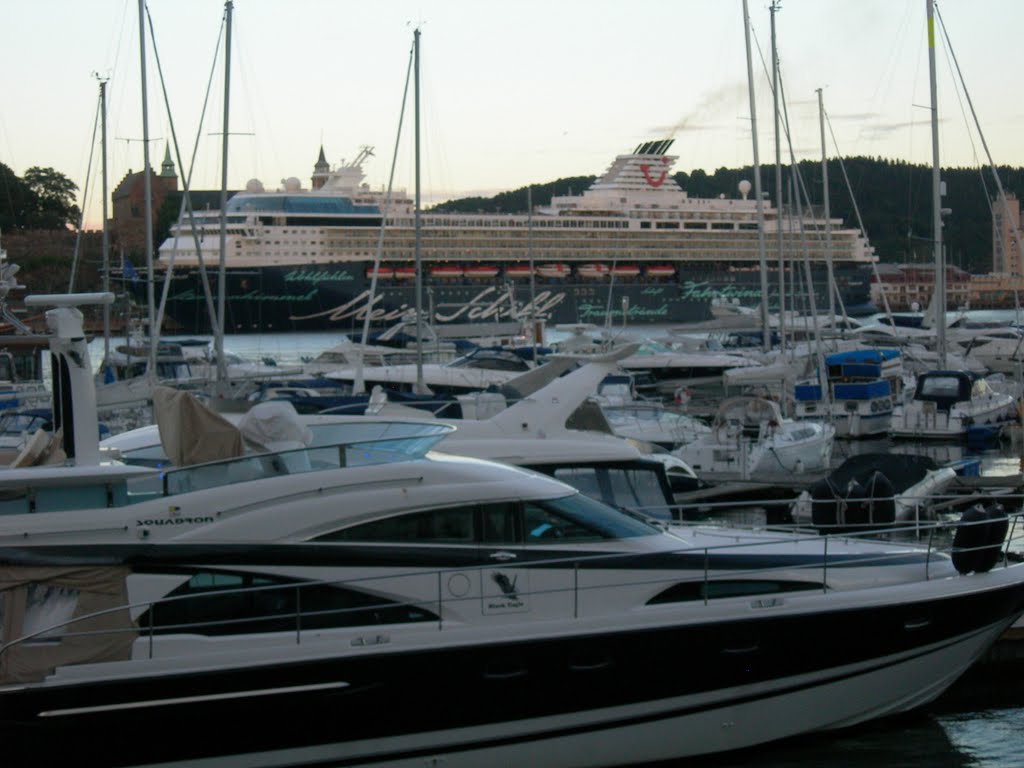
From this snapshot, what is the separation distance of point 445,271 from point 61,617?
231 feet

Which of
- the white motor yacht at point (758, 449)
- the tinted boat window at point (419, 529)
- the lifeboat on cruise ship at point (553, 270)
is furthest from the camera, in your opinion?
the lifeboat on cruise ship at point (553, 270)

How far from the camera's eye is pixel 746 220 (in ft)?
288

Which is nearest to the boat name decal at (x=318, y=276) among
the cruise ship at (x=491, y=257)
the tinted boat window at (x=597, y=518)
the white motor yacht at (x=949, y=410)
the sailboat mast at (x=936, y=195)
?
the cruise ship at (x=491, y=257)

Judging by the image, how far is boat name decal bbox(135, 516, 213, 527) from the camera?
21.6ft

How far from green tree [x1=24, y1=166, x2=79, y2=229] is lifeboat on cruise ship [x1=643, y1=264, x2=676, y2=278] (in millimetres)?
38208

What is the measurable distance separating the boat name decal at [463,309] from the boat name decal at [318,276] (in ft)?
4.38

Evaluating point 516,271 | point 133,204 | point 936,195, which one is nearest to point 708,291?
point 516,271

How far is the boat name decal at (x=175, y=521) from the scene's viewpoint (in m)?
6.57

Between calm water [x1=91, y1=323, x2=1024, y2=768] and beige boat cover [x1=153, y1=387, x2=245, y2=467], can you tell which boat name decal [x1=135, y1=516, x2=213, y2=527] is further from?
calm water [x1=91, y1=323, x2=1024, y2=768]

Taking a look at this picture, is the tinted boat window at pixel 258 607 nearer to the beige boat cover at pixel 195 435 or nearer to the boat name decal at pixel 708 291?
the beige boat cover at pixel 195 435

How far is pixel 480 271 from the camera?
77.6 m

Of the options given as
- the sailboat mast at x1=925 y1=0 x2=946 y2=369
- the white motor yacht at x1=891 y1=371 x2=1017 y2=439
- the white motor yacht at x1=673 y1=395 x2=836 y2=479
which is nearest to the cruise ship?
the sailboat mast at x1=925 y1=0 x2=946 y2=369

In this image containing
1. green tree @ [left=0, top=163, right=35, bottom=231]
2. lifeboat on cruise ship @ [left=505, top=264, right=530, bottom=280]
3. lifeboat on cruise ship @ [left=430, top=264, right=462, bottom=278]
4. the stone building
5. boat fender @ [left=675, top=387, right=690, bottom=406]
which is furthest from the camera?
the stone building

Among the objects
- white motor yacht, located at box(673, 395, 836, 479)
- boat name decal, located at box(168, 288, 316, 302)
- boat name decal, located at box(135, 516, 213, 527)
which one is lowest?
white motor yacht, located at box(673, 395, 836, 479)
